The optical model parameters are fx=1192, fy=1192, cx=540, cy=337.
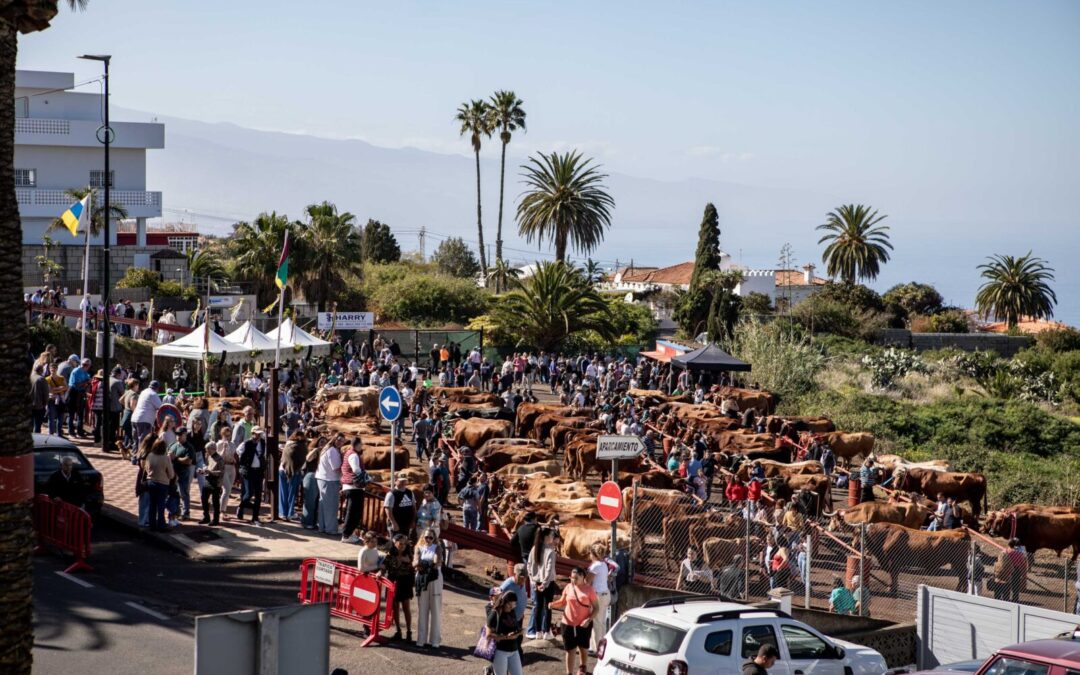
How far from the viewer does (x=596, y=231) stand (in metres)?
74.1

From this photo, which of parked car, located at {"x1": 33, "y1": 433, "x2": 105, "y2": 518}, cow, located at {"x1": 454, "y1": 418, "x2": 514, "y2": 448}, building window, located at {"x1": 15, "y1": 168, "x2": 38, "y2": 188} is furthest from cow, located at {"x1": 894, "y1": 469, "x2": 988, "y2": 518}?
building window, located at {"x1": 15, "y1": 168, "x2": 38, "y2": 188}

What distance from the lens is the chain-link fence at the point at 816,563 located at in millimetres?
16750

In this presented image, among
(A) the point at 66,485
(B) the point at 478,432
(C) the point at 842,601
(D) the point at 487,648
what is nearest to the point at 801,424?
(B) the point at 478,432

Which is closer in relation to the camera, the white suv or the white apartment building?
the white suv

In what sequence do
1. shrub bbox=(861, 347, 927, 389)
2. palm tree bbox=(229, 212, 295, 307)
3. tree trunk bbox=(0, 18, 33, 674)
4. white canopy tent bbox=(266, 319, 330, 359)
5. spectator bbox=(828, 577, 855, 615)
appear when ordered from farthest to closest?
1. palm tree bbox=(229, 212, 295, 307)
2. shrub bbox=(861, 347, 927, 389)
3. white canopy tent bbox=(266, 319, 330, 359)
4. spectator bbox=(828, 577, 855, 615)
5. tree trunk bbox=(0, 18, 33, 674)

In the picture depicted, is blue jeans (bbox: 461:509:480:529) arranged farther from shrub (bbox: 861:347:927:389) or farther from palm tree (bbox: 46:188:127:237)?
palm tree (bbox: 46:188:127:237)

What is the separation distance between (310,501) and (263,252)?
122 feet

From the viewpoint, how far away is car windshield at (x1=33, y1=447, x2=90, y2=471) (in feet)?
60.8

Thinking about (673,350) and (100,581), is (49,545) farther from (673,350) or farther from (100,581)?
(673,350)

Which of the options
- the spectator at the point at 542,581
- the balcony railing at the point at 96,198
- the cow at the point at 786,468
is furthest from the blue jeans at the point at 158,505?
the balcony railing at the point at 96,198

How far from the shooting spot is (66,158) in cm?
6078

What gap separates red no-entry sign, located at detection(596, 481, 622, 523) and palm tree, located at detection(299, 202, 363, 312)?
143ft

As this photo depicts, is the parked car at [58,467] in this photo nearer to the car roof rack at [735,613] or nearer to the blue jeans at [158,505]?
the blue jeans at [158,505]

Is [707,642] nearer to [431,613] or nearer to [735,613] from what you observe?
[735,613]
